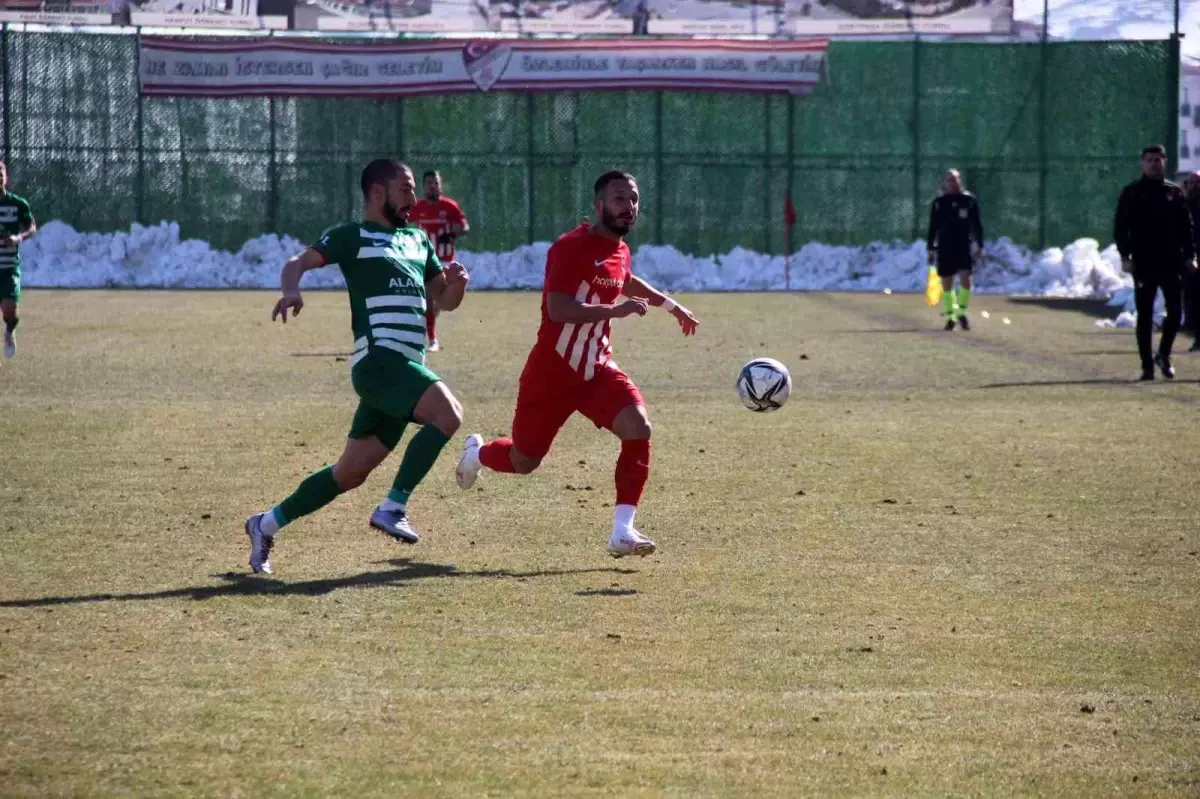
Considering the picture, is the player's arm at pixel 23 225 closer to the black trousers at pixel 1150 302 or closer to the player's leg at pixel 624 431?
the black trousers at pixel 1150 302

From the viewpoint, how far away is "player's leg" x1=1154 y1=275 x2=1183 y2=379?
1766cm

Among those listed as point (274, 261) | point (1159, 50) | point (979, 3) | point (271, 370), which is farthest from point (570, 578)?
point (979, 3)

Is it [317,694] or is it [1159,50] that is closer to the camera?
[317,694]

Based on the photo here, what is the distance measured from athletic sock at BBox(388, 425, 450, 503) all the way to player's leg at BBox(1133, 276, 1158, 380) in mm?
10890

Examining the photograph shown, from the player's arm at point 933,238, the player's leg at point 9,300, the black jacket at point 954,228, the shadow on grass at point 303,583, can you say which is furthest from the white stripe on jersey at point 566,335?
the player's arm at point 933,238

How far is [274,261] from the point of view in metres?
40.0

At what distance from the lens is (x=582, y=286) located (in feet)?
28.3

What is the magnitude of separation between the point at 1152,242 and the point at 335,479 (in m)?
11.5

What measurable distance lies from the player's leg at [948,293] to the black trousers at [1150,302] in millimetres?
7252

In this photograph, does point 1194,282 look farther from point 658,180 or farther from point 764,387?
point 658,180

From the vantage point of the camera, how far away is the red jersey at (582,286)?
8.60m

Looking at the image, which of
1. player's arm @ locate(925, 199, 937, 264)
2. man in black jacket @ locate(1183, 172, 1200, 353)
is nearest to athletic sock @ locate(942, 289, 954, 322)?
player's arm @ locate(925, 199, 937, 264)

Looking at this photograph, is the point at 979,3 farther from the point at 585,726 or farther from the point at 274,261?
the point at 585,726

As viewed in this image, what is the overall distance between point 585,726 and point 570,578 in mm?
2529
